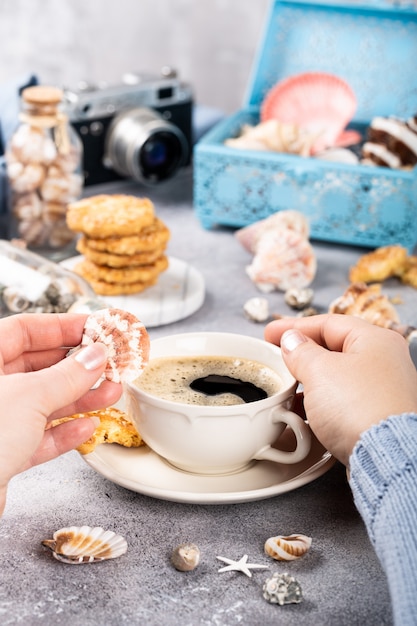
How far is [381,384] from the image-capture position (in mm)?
557

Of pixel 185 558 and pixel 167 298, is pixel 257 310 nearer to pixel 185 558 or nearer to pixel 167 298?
pixel 167 298

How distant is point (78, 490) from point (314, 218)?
61cm

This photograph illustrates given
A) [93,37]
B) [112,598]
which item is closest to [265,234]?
[112,598]

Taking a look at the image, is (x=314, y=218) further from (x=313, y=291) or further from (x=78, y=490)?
(x=78, y=490)

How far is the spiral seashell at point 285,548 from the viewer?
1.82 feet

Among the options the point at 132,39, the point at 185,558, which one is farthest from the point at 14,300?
the point at 132,39

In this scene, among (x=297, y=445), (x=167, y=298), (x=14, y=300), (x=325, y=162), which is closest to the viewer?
(x=297, y=445)

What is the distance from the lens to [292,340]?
2.04ft

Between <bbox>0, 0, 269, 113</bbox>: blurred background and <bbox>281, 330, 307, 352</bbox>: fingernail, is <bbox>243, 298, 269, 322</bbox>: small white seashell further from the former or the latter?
<bbox>0, 0, 269, 113</bbox>: blurred background

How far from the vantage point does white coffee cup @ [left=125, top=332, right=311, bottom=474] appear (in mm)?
574

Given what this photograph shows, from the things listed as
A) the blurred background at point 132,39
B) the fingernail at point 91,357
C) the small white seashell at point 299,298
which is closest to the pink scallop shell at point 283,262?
the small white seashell at point 299,298

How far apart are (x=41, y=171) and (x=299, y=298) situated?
369mm

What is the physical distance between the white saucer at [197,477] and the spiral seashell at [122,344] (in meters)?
0.07

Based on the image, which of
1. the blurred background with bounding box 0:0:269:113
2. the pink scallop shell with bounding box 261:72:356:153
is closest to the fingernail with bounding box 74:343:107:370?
the pink scallop shell with bounding box 261:72:356:153
